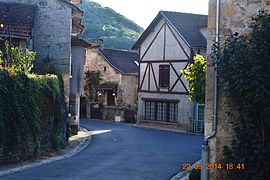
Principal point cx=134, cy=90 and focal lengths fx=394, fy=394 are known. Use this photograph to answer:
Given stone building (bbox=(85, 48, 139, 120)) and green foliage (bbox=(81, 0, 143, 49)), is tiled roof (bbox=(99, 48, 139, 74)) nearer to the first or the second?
stone building (bbox=(85, 48, 139, 120))

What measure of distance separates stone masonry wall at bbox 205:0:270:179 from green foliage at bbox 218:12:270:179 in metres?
0.29

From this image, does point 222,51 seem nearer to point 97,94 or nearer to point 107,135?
point 107,135

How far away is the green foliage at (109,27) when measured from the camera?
6588 centimetres

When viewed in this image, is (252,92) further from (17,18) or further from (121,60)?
(121,60)

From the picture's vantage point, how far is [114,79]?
35312mm

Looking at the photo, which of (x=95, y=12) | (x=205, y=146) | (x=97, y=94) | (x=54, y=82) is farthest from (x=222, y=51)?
(x=95, y=12)

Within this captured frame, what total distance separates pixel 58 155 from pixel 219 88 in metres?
8.80

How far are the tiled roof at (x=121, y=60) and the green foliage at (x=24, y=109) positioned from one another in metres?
19.8

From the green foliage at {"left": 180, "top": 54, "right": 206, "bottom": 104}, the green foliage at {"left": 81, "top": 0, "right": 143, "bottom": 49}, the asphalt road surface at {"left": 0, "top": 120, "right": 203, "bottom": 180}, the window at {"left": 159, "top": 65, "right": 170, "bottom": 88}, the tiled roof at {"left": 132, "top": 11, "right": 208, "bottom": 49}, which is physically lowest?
the asphalt road surface at {"left": 0, "top": 120, "right": 203, "bottom": 180}

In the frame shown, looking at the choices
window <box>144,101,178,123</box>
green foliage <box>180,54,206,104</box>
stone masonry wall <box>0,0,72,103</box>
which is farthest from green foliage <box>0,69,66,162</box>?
window <box>144,101,178,123</box>

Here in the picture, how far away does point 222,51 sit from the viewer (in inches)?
317

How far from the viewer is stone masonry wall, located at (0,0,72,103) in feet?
68.0

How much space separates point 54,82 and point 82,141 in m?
4.36

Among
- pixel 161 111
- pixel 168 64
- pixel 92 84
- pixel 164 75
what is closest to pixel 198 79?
pixel 168 64
